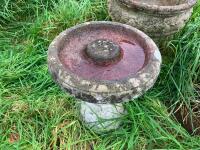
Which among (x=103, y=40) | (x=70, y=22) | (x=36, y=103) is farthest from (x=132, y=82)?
(x=70, y=22)

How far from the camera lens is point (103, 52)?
247cm

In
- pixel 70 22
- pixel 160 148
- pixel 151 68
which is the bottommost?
pixel 160 148

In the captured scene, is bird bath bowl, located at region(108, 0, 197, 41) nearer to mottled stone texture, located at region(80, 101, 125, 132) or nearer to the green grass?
the green grass

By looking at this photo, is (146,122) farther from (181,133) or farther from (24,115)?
(24,115)

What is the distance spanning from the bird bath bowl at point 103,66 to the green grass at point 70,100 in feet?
0.55

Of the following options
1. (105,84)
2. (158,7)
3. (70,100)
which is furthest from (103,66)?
(158,7)

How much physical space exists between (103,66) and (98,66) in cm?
3

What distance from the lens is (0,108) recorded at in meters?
2.99

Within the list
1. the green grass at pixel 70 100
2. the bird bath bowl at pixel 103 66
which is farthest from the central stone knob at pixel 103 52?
the green grass at pixel 70 100

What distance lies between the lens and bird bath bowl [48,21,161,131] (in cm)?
228

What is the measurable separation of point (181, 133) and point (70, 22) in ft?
Answer: 5.36

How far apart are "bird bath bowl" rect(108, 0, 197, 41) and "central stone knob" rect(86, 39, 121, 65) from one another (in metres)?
0.62

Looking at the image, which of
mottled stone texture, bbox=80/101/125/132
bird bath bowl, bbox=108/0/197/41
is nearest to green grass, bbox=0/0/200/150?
mottled stone texture, bbox=80/101/125/132

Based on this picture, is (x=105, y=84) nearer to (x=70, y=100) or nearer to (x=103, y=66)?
(x=103, y=66)
